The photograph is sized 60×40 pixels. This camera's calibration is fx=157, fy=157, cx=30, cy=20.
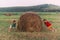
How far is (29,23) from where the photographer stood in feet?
5.41

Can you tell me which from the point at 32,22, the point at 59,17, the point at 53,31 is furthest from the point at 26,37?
the point at 59,17

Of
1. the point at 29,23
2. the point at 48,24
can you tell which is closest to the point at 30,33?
the point at 29,23

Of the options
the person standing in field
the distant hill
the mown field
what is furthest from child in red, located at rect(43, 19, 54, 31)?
the person standing in field

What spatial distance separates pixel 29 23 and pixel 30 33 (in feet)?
0.35

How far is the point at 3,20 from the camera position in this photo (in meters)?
1.68

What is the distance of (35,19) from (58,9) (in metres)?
0.28

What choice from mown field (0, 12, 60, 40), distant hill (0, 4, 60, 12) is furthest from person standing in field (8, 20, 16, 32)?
→ distant hill (0, 4, 60, 12)

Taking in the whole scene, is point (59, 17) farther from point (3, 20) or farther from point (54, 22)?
point (3, 20)

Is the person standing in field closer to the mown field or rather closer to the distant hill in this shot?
the mown field

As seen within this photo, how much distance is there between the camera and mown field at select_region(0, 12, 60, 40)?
1629 millimetres

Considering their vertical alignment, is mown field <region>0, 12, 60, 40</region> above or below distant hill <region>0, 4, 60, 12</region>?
below

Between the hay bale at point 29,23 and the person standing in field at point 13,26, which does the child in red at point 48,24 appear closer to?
the hay bale at point 29,23

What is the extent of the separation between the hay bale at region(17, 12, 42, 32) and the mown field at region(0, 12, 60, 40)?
0.04 meters

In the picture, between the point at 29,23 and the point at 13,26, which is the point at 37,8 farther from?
the point at 13,26
